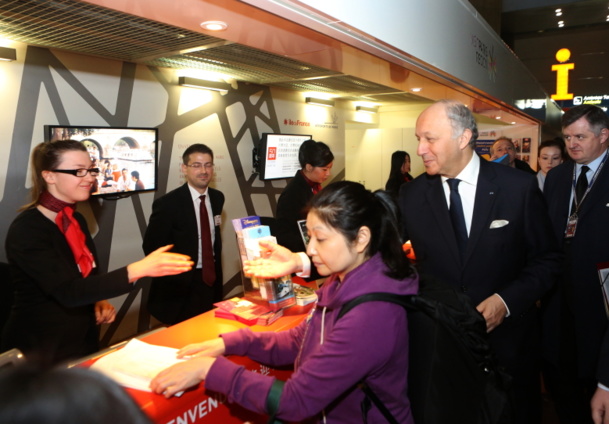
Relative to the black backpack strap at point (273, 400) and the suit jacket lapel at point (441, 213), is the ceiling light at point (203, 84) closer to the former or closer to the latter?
the suit jacket lapel at point (441, 213)

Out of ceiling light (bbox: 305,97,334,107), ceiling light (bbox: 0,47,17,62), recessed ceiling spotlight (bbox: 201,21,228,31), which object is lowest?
recessed ceiling spotlight (bbox: 201,21,228,31)

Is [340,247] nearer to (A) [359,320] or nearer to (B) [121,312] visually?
(A) [359,320]

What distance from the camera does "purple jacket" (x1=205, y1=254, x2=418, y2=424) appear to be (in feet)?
4.04

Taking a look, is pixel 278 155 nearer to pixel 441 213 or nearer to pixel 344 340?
pixel 441 213

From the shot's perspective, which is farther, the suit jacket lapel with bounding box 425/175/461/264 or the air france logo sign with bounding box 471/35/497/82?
the air france logo sign with bounding box 471/35/497/82

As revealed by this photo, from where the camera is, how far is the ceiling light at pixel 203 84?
16.3ft

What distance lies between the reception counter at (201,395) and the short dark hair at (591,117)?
6.61 feet

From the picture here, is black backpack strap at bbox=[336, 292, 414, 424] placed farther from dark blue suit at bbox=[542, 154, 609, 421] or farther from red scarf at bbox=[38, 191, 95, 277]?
dark blue suit at bbox=[542, 154, 609, 421]

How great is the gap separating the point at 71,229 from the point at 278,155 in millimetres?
4318

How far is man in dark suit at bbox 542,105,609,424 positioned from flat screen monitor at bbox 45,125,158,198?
364cm

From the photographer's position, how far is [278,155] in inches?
252

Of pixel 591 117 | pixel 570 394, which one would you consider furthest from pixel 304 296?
pixel 591 117

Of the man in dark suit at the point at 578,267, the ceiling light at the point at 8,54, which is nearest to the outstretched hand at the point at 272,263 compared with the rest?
the man in dark suit at the point at 578,267

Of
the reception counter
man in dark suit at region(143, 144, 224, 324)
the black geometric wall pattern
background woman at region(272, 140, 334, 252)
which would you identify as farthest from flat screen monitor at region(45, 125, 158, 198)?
the reception counter
